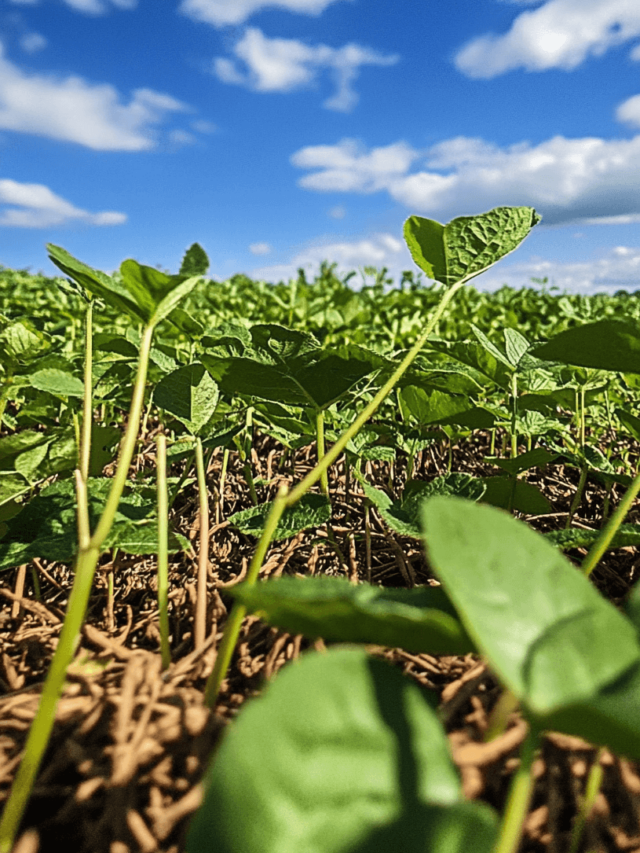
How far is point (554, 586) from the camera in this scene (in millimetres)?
427

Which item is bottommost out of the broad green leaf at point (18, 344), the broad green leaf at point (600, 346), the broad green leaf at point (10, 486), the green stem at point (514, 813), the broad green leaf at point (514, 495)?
the green stem at point (514, 813)

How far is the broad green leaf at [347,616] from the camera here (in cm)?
37

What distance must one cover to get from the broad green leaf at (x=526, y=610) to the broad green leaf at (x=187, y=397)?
515mm

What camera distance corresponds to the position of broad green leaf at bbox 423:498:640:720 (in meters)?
0.37

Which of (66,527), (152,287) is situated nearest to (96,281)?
(152,287)

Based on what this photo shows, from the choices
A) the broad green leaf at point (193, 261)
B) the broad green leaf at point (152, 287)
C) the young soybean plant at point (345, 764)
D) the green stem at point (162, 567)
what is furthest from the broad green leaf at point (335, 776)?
the broad green leaf at point (193, 261)

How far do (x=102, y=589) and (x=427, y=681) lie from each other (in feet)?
2.03

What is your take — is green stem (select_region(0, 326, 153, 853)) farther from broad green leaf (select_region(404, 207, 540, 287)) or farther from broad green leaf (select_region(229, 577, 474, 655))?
broad green leaf (select_region(404, 207, 540, 287))

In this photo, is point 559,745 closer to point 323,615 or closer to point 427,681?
point 427,681

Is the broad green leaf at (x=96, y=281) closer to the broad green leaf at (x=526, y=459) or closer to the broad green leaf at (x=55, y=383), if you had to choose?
the broad green leaf at (x=55, y=383)

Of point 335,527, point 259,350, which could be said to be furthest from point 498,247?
point 335,527

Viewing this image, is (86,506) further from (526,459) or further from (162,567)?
(526,459)

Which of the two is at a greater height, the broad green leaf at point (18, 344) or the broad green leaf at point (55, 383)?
the broad green leaf at point (18, 344)

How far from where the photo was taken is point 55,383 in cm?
103
